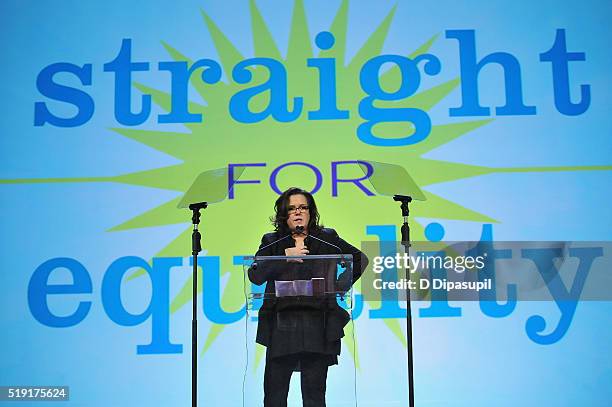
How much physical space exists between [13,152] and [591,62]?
405 centimetres

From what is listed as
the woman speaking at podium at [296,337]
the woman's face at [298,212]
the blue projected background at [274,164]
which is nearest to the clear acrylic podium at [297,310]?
the woman speaking at podium at [296,337]

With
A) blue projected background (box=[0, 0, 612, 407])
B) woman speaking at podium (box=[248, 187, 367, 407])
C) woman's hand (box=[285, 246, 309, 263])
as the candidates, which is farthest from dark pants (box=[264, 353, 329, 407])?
blue projected background (box=[0, 0, 612, 407])

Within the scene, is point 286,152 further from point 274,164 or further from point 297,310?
point 297,310

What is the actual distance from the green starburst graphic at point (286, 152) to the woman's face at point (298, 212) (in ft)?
Answer: 3.59

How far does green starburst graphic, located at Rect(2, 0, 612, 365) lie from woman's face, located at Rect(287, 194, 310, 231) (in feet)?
3.59

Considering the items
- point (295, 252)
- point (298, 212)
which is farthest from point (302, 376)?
point (298, 212)

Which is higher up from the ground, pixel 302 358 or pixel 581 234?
pixel 581 234

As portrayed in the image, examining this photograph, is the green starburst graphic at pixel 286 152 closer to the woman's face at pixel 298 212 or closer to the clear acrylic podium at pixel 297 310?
the woman's face at pixel 298 212

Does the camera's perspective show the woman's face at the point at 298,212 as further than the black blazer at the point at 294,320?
Yes

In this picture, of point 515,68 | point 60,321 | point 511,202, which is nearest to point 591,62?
point 515,68

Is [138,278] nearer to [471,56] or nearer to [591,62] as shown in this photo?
[471,56]

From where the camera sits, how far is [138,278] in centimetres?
499

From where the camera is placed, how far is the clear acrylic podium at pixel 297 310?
3305 millimetres

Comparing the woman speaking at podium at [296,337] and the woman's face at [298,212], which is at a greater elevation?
the woman's face at [298,212]
